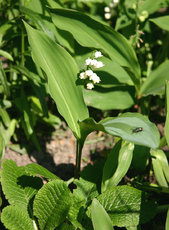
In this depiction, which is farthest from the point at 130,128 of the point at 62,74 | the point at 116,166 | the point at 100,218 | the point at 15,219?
the point at 15,219

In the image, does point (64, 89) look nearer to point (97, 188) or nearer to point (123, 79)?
point (97, 188)

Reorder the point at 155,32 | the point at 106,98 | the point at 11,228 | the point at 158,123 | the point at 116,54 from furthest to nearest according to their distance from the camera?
1. the point at 155,32
2. the point at 158,123
3. the point at 106,98
4. the point at 116,54
5. the point at 11,228

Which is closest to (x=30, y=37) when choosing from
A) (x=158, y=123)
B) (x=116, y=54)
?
(x=116, y=54)

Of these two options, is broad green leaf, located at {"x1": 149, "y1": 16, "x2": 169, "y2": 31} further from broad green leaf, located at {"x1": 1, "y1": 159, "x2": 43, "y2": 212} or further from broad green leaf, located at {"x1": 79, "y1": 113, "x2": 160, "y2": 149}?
broad green leaf, located at {"x1": 1, "y1": 159, "x2": 43, "y2": 212}

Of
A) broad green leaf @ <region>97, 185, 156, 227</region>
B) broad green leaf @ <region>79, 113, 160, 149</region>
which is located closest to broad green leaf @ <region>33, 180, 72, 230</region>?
broad green leaf @ <region>97, 185, 156, 227</region>

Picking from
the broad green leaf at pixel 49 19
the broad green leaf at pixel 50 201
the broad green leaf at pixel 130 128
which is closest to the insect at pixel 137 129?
the broad green leaf at pixel 130 128

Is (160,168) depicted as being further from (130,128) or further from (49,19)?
(49,19)
